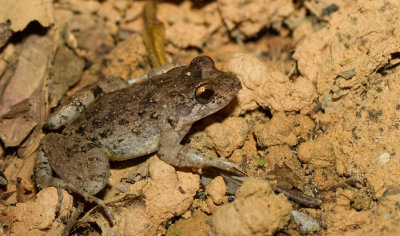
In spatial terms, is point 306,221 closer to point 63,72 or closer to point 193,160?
point 193,160

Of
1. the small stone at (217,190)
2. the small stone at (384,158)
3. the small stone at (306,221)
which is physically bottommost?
the small stone at (306,221)

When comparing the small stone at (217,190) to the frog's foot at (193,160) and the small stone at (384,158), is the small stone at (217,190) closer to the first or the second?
the frog's foot at (193,160)

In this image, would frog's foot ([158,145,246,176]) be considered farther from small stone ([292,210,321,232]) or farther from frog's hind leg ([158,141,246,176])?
small stone ([292,210,321,232])

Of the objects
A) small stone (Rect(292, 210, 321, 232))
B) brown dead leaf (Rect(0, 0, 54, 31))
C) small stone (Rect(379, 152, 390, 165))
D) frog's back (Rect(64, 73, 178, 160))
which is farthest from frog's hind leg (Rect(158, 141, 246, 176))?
brown dead leaf (Rect(0, 0, 54, 31))

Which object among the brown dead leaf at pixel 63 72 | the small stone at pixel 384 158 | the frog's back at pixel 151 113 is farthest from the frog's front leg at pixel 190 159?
the brown dead leaf at pixel 63 72

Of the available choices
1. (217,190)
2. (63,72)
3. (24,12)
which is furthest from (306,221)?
(24,12)

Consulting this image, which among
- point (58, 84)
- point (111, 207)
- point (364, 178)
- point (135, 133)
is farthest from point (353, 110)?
point (58, 84)
